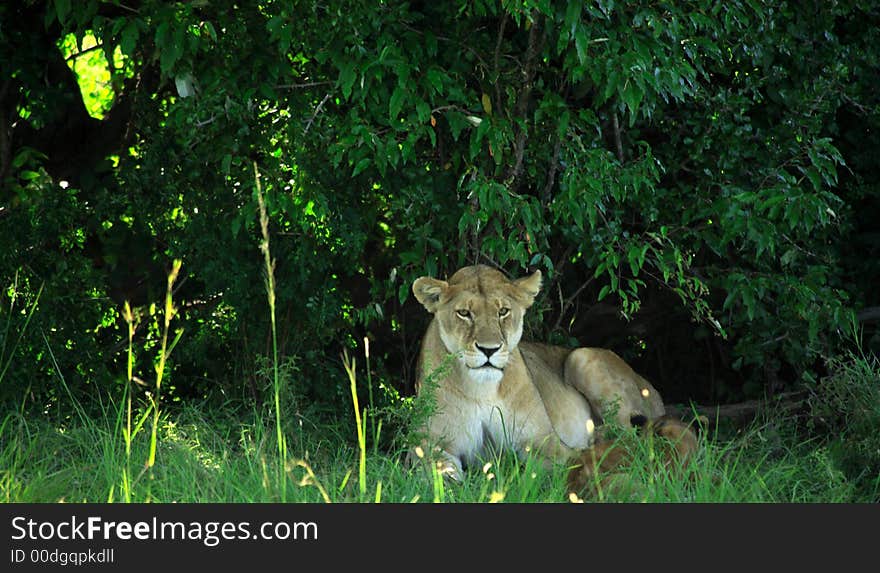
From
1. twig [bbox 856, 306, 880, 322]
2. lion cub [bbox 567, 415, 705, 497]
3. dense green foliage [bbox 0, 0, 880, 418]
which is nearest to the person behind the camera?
lion cub [bbox 567, 415, 705, 497]

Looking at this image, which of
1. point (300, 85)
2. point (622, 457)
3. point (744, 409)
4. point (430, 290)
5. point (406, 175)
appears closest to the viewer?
point (622, 457)

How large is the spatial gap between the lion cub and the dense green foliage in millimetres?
872

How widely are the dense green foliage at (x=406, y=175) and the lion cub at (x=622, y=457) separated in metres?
0.87

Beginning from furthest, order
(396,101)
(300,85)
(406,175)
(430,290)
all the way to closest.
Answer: (406,175) → (300,85) → (430,290) → (396,101)

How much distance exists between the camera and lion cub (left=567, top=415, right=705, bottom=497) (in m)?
4.88

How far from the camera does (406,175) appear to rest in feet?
20.5

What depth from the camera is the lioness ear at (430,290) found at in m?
5.68

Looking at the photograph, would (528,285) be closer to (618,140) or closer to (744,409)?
(618,140)

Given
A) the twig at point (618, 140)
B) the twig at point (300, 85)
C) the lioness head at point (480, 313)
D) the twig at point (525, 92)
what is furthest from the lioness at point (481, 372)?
the twig at point (300, 85)

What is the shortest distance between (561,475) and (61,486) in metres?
1.86

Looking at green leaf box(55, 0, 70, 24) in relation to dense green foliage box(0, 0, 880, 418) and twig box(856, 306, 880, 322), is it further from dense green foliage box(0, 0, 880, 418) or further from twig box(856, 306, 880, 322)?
twig box(856, 306, 880, 322)

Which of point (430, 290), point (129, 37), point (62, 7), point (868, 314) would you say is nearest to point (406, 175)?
point (430, 290)

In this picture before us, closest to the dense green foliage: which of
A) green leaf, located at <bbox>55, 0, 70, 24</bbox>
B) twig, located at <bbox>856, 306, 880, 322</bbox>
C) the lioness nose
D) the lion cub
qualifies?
green leaf, located at <bbox>55, 0, 70, 24</bbox>

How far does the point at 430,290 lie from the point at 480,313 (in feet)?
0.89
